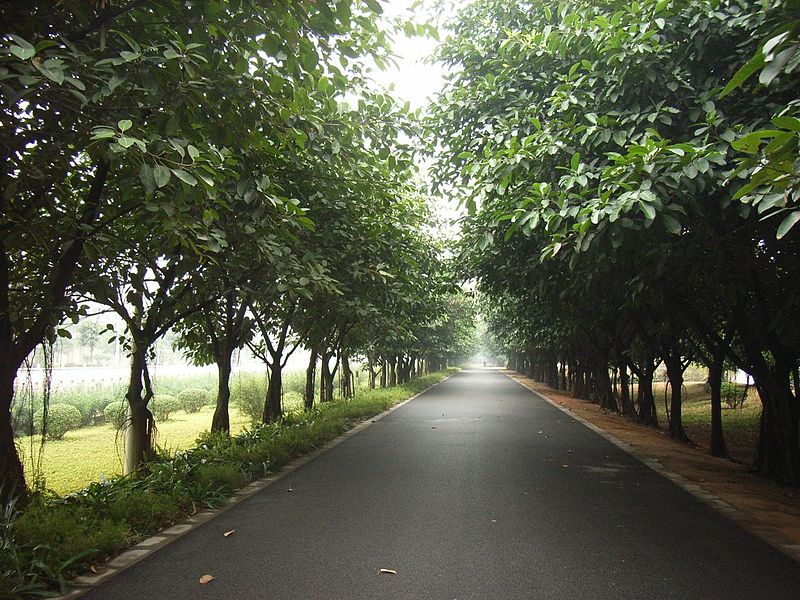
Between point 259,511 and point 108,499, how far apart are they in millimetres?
1418

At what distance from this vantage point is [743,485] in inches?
289

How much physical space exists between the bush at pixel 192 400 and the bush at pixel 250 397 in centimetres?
397

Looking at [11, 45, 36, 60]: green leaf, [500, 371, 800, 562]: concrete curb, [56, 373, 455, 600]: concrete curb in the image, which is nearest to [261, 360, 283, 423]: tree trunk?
[56, 373, 455, 600]: concrete curb

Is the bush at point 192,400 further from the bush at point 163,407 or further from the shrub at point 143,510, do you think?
the shrub at point 143,510

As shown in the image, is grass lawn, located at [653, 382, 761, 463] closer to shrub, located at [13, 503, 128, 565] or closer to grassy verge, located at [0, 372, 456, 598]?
grassy verge, located at [0, 372, 456, 598]

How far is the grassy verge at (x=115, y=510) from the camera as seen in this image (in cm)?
381

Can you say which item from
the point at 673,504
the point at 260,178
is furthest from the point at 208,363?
the point at 673,504

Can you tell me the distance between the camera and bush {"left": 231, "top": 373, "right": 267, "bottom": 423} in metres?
21.5

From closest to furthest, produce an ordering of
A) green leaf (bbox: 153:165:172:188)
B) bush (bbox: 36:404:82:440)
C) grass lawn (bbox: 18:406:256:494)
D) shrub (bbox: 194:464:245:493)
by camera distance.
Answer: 1. green leaf (bbox: 153:165:172:188)
2. shrub (bbox: 194:464:245:493)
3. grass lawn (bbox: 18:406:256:494)
4. bush (bbox: 36:404:82:440)

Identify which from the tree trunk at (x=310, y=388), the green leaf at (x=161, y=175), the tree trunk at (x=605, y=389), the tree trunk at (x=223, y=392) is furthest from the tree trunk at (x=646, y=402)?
the green leaf at (x=161, y=175)

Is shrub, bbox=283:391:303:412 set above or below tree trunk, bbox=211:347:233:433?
below

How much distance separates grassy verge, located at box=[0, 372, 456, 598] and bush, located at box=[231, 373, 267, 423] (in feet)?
40.5

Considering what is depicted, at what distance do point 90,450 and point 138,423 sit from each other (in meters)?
7.96

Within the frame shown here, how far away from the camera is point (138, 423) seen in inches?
329
